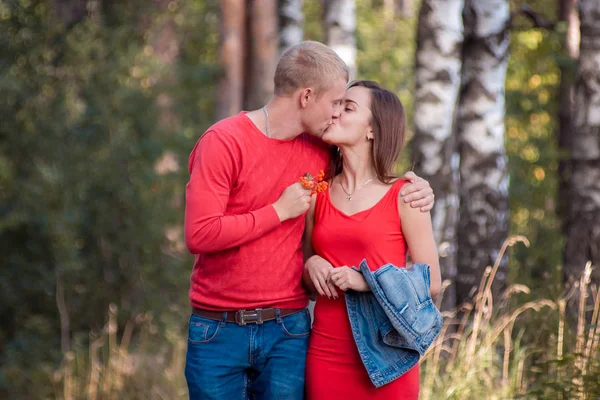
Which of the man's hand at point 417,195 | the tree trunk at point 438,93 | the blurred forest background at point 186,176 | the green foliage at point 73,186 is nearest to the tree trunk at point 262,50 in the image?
the blurred forest background at point 186,176

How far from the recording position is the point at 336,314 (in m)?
3.53

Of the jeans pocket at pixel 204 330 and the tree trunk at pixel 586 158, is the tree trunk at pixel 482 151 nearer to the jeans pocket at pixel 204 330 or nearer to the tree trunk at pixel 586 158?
the tree trunk at pixel 586 158

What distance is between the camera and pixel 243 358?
3.57 meters

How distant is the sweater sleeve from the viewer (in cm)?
337

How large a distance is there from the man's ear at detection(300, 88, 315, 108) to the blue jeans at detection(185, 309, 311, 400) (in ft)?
3.04

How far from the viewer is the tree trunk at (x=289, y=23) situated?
10.6 metres

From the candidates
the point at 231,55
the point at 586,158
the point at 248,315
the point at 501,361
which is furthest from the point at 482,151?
the point at 231,55

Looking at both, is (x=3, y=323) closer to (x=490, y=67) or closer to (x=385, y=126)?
(x=490, y=67)

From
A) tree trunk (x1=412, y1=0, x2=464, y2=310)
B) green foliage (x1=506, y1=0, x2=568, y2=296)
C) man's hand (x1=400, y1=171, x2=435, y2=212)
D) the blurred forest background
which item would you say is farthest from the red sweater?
green foliage (x1=506, y1=0, x2=568, y2=296)

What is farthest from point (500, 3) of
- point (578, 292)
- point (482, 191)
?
point (578, 292)

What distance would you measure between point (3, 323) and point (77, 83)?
8.63 feet

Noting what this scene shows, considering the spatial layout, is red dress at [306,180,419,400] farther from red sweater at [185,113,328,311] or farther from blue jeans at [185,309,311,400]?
red sweater at [185,113,328,311]

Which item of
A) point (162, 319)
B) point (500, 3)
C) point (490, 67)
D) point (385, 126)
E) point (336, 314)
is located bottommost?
point (162, 319)

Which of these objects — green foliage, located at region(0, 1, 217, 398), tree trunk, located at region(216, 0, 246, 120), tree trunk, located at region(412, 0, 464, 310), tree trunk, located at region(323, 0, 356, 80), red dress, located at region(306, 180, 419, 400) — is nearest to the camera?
red dress, located at region(306, 180, 419, 400)
